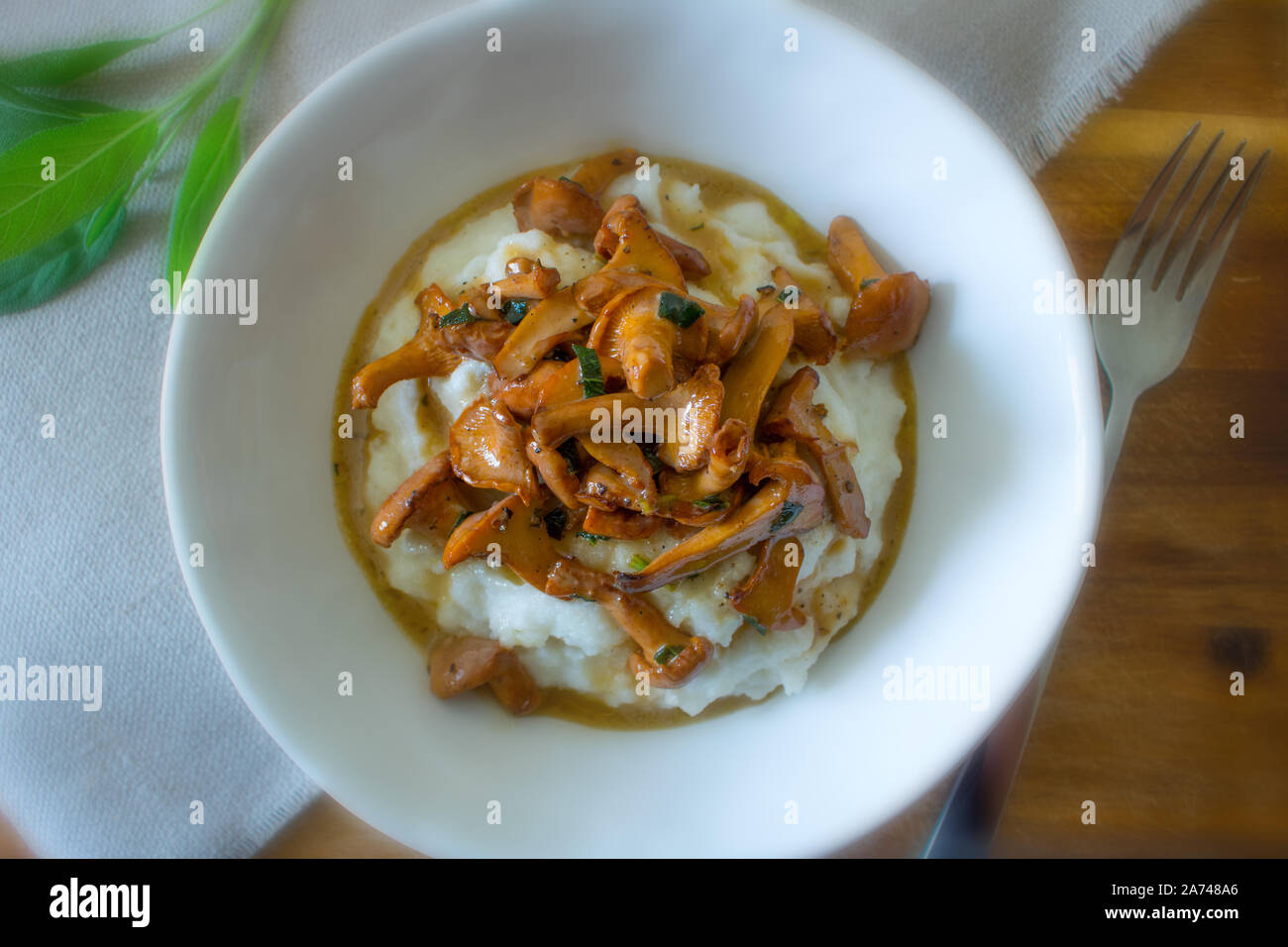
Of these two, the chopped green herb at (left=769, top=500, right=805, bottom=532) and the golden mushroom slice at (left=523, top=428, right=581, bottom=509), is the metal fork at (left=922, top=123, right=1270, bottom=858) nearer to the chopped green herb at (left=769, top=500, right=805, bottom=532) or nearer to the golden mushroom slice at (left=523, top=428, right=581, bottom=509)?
the chopped green herb at (left=769, top=500, right=805, bottom=532)

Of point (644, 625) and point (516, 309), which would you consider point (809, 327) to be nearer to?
point (516, 309)

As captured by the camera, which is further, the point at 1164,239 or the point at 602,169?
the point at 1164,239

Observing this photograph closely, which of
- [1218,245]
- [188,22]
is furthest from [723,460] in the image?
[188,22]

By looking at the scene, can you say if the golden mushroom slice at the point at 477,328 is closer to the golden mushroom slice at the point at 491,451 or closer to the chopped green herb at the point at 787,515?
the golden mushroom slice at the point at 491,451

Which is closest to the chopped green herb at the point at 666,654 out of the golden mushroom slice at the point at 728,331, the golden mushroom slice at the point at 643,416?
the golden mushroom slice at the point at 643,416
